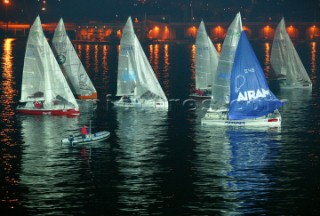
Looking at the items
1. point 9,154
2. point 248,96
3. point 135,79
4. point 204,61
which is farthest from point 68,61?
point 9,154

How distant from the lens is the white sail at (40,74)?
140000 millimetres

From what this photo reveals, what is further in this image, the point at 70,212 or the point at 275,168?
the point at 275,168

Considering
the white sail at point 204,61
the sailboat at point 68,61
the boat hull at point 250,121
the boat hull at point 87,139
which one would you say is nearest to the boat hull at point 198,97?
the white sail at point 204,61

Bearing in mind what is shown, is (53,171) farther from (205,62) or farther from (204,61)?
(205,62)

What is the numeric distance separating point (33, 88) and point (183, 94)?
3919 cm

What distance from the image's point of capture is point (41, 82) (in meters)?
141

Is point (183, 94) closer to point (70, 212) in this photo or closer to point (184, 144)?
point (184, 144)

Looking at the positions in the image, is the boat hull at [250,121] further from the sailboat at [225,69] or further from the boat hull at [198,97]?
the boat hull at [198,97]

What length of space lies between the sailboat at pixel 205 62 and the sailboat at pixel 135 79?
501 inches

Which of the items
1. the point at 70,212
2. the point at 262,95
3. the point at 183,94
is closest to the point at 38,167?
the point at 70,212

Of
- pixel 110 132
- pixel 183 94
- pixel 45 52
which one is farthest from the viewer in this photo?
pixel 183 94

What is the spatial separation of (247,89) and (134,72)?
996 inches

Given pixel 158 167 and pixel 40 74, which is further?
pixel 40 74

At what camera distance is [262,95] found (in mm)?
127750
